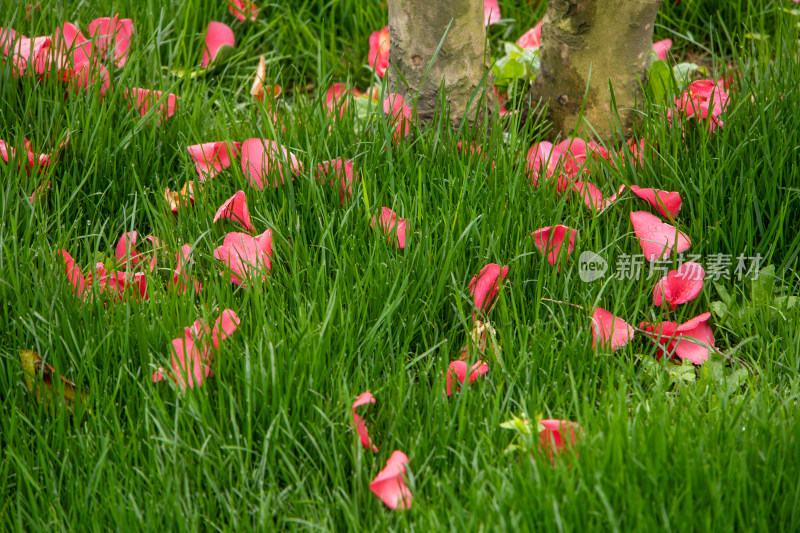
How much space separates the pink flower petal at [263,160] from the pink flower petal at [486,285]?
0.57 meters

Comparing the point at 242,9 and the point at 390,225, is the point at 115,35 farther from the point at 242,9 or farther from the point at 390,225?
the point at 390,225

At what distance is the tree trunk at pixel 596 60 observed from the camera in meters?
2.13

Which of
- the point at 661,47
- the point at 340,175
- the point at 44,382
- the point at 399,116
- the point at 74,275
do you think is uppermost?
the point at 661,47

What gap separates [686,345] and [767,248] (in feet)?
1.26

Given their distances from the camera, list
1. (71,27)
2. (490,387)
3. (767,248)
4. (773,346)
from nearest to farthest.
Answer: (490,387) → (773,346) → (767,248) → (71,27)

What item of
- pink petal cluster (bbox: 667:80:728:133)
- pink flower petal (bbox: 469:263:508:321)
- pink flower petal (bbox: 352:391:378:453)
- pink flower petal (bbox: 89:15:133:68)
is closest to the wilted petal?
pink flower petal (bbox: 89:15:133:68)

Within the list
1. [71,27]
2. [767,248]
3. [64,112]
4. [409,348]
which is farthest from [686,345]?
[71,27]

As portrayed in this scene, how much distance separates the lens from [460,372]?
1500 mm

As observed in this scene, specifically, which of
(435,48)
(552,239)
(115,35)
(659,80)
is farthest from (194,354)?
(659,80)

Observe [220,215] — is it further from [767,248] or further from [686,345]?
[767,248]

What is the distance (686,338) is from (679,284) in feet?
0.52

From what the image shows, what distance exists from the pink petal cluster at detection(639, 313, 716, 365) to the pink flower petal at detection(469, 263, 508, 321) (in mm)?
333

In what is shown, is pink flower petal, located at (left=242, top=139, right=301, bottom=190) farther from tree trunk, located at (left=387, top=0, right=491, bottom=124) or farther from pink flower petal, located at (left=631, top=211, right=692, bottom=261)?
pink flower petal, located at (left=631, top=211, right=692, bottom=261)

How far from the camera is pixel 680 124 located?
2045mm
